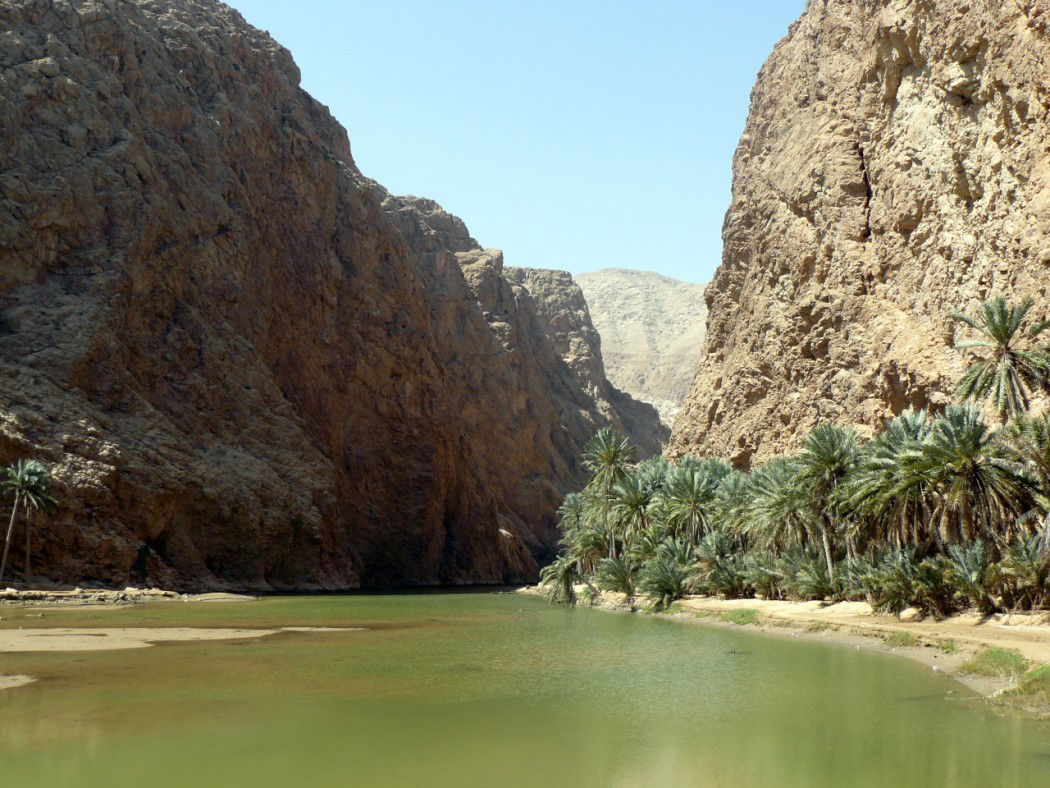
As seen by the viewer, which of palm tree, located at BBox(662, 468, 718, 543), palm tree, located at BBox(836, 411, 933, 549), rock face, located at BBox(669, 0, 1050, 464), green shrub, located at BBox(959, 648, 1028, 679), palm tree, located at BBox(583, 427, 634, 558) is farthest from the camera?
palm tree, located at BBox(583, 427, 634, 558)

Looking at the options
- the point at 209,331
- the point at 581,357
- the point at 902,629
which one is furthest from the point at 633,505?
the point at 581,357

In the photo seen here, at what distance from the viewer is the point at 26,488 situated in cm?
4975

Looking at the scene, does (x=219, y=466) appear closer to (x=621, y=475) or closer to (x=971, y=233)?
(x=621, y=475)

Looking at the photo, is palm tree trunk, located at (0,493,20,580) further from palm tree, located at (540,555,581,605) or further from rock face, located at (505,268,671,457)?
rock face, located at (505,268,671,457)

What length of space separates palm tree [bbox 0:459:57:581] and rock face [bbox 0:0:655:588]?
1.97 metres

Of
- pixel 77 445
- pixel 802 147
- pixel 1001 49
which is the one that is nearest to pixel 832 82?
pixel 802 147

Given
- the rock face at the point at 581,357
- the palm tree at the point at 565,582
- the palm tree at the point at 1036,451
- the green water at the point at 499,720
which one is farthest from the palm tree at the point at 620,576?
the rock face at the point at 581,357

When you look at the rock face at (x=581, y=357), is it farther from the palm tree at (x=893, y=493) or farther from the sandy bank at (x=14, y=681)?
the sandy bank at (x=14, y=681)

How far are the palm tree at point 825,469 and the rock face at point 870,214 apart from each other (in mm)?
9800

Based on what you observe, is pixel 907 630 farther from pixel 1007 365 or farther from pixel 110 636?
pixel 110 636

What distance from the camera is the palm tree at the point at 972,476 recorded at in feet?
85.8

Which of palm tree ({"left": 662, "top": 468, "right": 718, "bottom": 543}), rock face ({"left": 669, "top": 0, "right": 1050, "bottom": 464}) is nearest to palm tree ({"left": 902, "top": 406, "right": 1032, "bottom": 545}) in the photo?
rock face ({"left": 669, "top": 0, "right": 1050, "bottom": 464})

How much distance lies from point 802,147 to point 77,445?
54.3 metres

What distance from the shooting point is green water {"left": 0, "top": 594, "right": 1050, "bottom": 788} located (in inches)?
446
